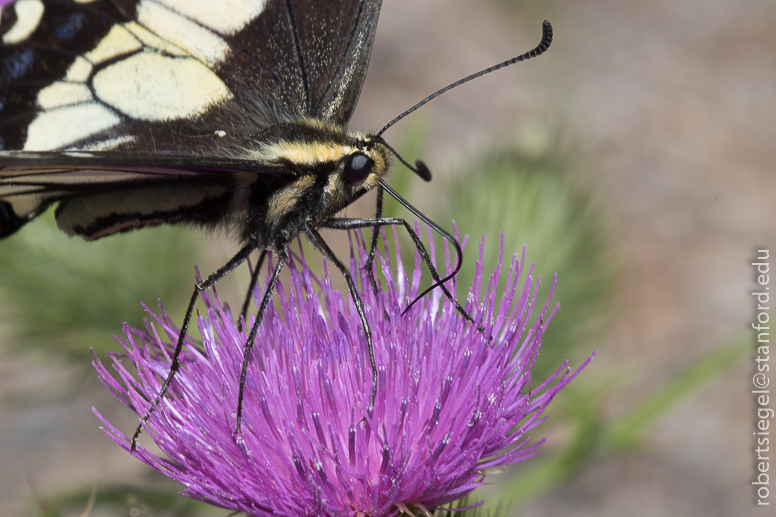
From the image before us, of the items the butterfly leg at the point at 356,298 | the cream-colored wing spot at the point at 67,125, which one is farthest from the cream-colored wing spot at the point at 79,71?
the butterfly leg at the point at 356,298

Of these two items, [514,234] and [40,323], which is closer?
[514,234]

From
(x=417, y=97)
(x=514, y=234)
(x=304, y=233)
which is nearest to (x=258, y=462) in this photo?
(x=304, y=233)

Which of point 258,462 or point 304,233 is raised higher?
point 304,233

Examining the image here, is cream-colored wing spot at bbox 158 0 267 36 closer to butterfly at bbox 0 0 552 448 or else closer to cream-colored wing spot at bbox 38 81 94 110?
butterfly at bbox 0 0 552 448

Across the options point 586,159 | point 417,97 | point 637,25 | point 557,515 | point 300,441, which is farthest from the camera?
point 637,25

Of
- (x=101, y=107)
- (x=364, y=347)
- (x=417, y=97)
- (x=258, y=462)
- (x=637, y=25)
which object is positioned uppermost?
(x=637, y=25)

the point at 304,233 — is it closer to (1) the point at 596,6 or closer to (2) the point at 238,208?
(2) the point at 238,208

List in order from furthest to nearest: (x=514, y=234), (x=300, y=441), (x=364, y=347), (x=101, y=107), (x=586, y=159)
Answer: (x=586, y=159) < (x=514, y=234) < (x=101, y=107) < (x=364, y=347) < (x=300, y=441)
